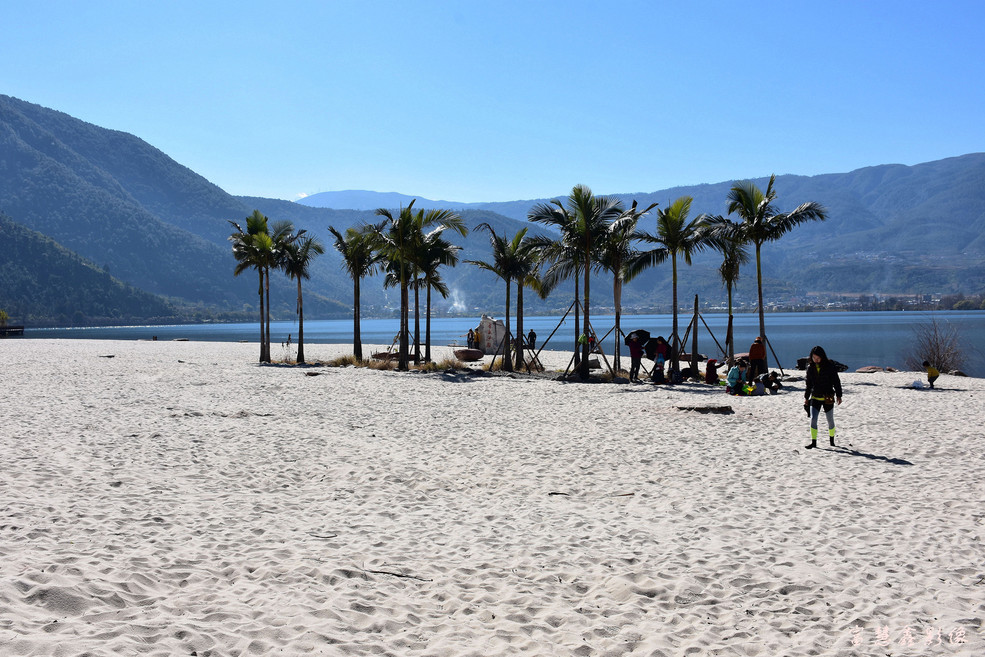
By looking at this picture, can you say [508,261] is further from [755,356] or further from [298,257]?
[298,257]

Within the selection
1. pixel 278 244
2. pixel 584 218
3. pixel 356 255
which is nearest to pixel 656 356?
pixel 584 218

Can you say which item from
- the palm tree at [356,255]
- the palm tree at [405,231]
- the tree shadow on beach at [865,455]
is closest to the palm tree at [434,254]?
the palm tree at [405,231]

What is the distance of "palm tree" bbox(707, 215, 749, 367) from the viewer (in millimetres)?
22297

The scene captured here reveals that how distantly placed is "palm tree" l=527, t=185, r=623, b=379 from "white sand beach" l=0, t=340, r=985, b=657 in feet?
34.1

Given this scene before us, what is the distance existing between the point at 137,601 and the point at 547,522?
3.73m

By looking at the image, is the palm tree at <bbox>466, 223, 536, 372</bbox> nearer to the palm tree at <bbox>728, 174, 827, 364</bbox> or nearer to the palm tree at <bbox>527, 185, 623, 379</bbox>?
the palm tree at <bbox>527, 185, 623, 379</bbox>

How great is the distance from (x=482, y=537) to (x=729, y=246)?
1994 cm

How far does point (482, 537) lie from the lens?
618 centimetres

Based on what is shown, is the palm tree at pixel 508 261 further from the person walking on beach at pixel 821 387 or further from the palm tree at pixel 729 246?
the person walking on beach at pixel 821 387

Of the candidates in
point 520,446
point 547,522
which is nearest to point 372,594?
point 547,522

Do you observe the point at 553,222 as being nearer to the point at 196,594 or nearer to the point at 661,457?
the point at 661,457

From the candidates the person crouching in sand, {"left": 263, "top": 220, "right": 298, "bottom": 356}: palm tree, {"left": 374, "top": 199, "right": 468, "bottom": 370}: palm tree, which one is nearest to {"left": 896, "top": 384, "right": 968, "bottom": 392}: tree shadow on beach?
the person crouching in sand

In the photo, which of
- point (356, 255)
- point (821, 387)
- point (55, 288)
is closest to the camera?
point (821, 387)

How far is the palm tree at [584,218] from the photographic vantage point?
2167cm
